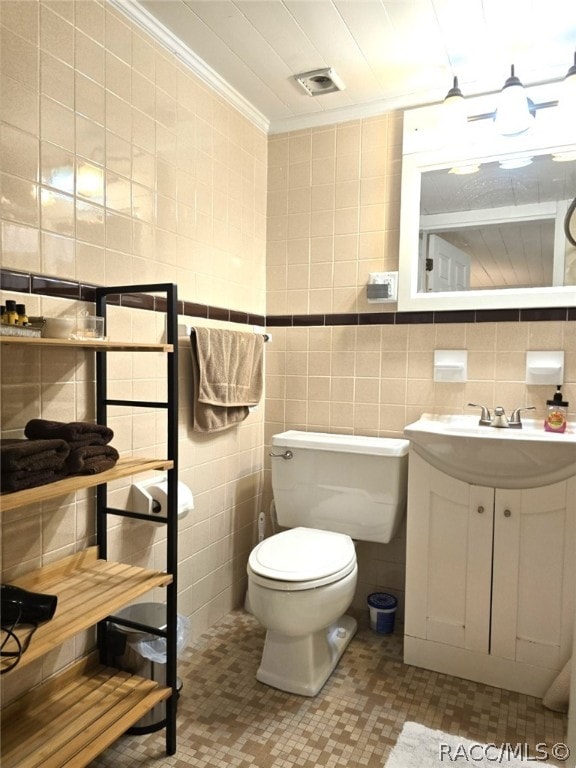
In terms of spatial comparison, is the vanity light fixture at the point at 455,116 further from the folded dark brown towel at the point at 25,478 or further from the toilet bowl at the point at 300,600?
the folded dark brown towel at the point at 25,478

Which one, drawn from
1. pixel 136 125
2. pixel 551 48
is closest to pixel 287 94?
pixel 136 125

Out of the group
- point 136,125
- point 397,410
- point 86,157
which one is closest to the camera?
point 86,157

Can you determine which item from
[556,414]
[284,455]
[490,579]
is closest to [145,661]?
[284,455]

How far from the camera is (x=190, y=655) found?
200cm

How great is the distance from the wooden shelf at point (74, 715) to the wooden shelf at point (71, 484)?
0.56 meters

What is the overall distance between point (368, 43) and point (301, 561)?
183 cm

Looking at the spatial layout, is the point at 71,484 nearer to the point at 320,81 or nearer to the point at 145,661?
the point at 145,661

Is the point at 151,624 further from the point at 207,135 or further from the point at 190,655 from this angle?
the point at 207,135

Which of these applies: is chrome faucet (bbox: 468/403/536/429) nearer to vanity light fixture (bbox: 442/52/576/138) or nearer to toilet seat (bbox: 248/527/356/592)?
toilet seat (bbox: 248/527/356/592)

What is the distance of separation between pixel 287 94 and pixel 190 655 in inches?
90.8

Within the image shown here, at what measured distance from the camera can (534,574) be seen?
1.78 metres

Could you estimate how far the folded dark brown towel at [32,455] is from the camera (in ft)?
3.69

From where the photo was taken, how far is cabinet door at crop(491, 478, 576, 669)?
1738 mm

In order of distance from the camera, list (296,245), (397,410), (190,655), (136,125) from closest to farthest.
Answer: (136,125) < (190,655) < (397,410) < (296,245)
